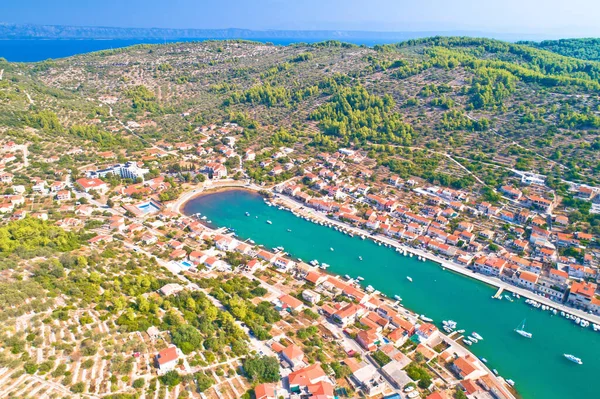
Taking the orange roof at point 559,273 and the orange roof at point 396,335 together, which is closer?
the orange roof at point 396,335

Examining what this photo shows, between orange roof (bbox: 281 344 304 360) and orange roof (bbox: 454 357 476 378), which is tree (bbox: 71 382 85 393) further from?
orange roof (bbox: 454 357 476 378)

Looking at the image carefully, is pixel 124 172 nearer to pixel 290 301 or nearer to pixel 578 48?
pixel 290 301

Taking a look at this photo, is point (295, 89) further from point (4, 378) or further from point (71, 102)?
point (4, 378)

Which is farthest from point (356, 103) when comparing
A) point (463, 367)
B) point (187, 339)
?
point (187, 339)

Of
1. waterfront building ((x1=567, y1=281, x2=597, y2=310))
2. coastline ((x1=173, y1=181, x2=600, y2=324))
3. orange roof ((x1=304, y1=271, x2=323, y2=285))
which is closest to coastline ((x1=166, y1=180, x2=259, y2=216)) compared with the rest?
coastline ((x1=173, y1=181, x2=600, y2=324))

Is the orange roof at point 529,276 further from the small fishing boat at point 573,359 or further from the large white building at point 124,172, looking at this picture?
the large white building at point 124,172

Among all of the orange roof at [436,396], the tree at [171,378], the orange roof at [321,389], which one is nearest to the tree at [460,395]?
the orange roof at [436,396]
